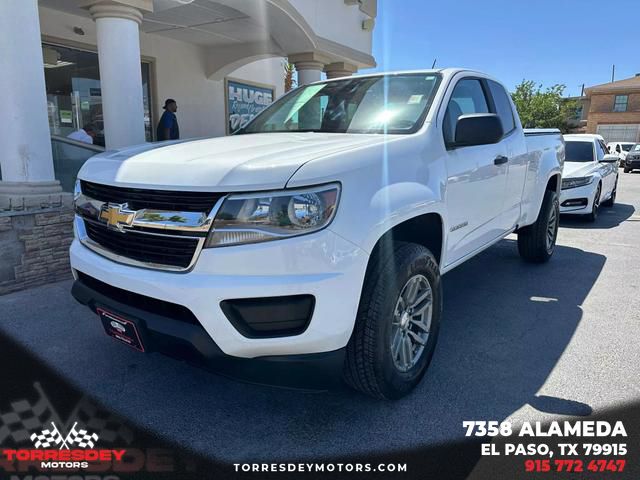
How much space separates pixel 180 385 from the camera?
299 cm

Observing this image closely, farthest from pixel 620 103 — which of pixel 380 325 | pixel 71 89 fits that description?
pixel 380 325

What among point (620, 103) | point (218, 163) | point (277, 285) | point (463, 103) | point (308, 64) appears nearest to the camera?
point (277, 285)

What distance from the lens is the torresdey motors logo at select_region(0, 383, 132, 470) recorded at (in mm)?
2389

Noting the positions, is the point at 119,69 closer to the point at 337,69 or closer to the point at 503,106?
the point at 503,106

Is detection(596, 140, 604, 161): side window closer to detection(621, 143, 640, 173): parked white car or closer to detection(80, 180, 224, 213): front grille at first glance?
detection(80, 180, 224, 213): front grille

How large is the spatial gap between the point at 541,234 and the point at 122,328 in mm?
4664

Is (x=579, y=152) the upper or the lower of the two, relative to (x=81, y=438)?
upper

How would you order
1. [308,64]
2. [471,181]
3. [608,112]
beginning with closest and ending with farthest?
1. [471,181]
2. [308,64]
3. [608,112]

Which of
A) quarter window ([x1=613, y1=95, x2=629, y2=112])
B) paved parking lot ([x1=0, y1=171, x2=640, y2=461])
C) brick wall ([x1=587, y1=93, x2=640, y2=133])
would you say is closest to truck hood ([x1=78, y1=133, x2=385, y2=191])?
paved parking lot ([x1=0, y1=171, x2=640, y2=461])

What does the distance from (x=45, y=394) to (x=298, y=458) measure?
163 cm

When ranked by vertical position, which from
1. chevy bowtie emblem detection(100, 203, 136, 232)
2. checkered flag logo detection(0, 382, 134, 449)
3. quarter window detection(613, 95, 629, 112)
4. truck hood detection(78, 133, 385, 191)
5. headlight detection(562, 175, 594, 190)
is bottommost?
checkered flag logo detection(0, 382, 134, 449)

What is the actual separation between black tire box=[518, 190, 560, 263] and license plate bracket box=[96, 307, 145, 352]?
4.48 meters

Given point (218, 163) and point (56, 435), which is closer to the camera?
point (218, 163)

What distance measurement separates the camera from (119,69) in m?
5.79
